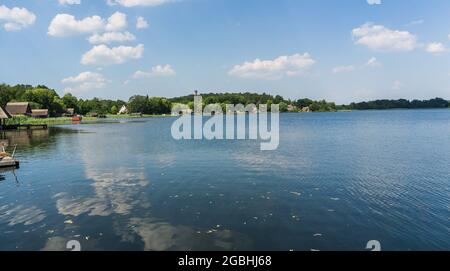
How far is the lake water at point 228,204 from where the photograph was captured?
12.8 m

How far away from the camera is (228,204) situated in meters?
17.5

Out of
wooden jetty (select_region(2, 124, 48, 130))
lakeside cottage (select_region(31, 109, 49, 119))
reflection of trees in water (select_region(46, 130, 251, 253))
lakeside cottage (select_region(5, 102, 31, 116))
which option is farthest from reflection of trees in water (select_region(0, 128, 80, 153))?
lakeside cottage (select_region(31, 109, 49, 119))

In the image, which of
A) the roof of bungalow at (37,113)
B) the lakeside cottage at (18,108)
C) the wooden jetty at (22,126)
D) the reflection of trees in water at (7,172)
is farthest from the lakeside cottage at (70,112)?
the reflection of trees in water at (7,172)

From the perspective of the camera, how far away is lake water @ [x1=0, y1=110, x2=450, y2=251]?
1281cm

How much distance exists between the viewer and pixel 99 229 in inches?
547

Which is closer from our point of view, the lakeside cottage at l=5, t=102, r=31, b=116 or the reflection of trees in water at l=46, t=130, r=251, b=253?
the reflection of trees in water at l=46, t=130, r=251, b=253

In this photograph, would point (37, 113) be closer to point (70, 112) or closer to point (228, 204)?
point (70, 112)

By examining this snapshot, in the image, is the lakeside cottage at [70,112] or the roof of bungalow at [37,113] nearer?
the roof of bungalow at [37,113]

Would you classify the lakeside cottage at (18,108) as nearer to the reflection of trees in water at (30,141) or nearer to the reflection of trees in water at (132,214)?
the reflection of trees in water at (30,141)

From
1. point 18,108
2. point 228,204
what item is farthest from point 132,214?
point 18,108

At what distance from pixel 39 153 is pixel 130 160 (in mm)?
14345

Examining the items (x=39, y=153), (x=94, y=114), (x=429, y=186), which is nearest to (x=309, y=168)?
(x=429, y=186)

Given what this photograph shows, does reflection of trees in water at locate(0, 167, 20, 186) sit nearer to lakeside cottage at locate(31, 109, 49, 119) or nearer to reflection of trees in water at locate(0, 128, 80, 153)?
reflection of trees in water at locate(0, 128, 80, 153)
